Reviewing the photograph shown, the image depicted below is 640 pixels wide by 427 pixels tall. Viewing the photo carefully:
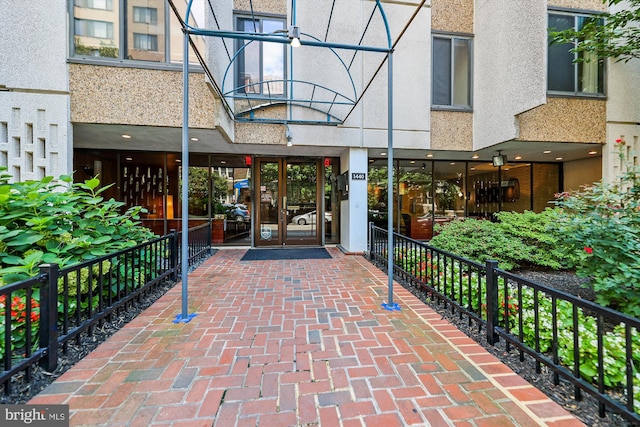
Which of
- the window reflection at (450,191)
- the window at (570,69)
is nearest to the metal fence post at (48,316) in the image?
the window reflection at (450,191)

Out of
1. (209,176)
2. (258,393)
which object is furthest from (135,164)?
(258,393)

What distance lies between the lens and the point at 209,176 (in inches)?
303

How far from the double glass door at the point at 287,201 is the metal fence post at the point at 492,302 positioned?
218 inches

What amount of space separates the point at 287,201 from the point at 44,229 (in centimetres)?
540

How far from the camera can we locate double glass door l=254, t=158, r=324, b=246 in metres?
7.72

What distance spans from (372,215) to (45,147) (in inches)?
299

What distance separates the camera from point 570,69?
6402 mm

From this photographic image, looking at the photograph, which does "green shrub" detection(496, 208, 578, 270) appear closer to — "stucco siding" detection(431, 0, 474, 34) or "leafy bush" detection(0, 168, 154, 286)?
"stucco siding" detection(431, 0, 474, 34)

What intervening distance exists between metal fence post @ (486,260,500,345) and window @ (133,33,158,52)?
21.0ft

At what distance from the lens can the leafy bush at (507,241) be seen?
4418 mm

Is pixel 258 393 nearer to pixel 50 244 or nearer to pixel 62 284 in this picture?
pixel 62 284

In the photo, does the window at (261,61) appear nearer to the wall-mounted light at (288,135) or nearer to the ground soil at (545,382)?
the wall-mounted light at (288,135)

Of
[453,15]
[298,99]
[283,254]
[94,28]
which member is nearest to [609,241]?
[283,254]

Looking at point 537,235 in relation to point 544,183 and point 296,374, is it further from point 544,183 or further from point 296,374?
point 544,183
